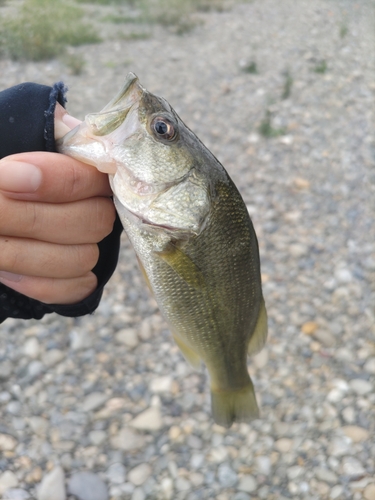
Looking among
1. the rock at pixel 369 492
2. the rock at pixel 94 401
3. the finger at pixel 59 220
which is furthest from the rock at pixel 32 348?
the rock at pixel 369 492

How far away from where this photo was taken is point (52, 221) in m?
1.61

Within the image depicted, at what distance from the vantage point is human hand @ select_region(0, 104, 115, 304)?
4.86ft

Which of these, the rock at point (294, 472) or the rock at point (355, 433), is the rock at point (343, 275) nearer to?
the rock at point (355, 433)

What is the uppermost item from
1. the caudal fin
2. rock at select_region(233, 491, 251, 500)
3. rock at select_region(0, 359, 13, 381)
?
the caudal fin

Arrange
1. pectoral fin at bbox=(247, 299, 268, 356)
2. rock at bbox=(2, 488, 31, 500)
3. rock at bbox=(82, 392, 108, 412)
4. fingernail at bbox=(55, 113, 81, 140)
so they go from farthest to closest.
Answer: rock at bbox=(82, 392, 108, 412) < rock at bbox=(2, 488, 31, 500) < pectoral fin at bbox=(247, 299, 268, 356) < fingernail at bbox=(55, 113, 81, 140)

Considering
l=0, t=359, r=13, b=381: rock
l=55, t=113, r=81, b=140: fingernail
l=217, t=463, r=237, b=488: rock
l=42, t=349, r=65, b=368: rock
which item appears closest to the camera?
l=55, t=113, r=81, b=140: fingernail

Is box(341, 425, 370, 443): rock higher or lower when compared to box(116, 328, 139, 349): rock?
lower

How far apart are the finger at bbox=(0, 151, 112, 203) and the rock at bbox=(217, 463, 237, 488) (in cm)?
213

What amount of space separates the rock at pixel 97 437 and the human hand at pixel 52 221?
164 cm

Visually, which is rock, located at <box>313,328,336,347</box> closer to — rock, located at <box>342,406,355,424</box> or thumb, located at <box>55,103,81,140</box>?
rock, located at <box>342,406,355,424</box>

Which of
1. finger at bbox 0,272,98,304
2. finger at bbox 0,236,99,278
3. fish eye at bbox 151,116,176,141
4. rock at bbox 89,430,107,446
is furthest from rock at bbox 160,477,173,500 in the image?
fish eye at bbox 151,116,176,141

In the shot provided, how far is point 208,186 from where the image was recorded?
1732mm

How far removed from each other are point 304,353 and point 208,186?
249 centimetres

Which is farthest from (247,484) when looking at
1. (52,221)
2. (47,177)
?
(47,177)
